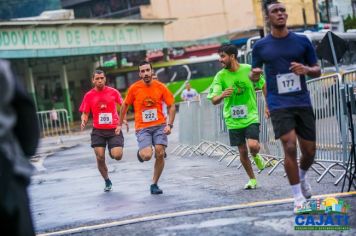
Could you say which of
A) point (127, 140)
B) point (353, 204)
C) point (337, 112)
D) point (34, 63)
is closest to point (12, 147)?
point (353, 204)

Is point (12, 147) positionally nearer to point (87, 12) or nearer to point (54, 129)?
point (54, 129)

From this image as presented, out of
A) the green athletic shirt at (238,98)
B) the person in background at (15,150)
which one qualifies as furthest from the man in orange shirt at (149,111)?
the person in background at (15,150)

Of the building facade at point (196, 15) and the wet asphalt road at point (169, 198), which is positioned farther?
the building facade at point (196, 15)

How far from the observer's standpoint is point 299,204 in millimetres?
6676

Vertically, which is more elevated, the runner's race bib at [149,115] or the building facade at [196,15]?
the building facade at [196,15]

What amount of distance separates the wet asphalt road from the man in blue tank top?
0.60 m

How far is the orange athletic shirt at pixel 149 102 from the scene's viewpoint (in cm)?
1009

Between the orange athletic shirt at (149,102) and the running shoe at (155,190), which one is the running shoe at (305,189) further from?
the orange athletic shirt at (149,102)

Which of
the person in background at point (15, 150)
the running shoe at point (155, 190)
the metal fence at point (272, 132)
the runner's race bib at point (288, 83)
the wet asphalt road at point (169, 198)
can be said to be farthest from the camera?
the running shoe at point (155, 190)

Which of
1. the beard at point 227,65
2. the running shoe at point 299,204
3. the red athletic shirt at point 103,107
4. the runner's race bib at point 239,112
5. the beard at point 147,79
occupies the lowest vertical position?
the running shoe at point 299,204

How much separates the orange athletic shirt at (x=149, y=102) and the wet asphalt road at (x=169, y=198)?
38.4 inches

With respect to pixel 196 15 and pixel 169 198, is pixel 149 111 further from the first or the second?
pixel 196 15

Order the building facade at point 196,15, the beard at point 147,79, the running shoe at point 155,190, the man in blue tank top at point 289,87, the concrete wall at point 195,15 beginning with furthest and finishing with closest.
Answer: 1. the concrete wall at point 195,15
2. the building facade at point 196,15
3. the beard at point 147,79
4. the running shoe at point 155,190
5. the man in blue tank top at point 289,87

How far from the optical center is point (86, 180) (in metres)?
13.0
